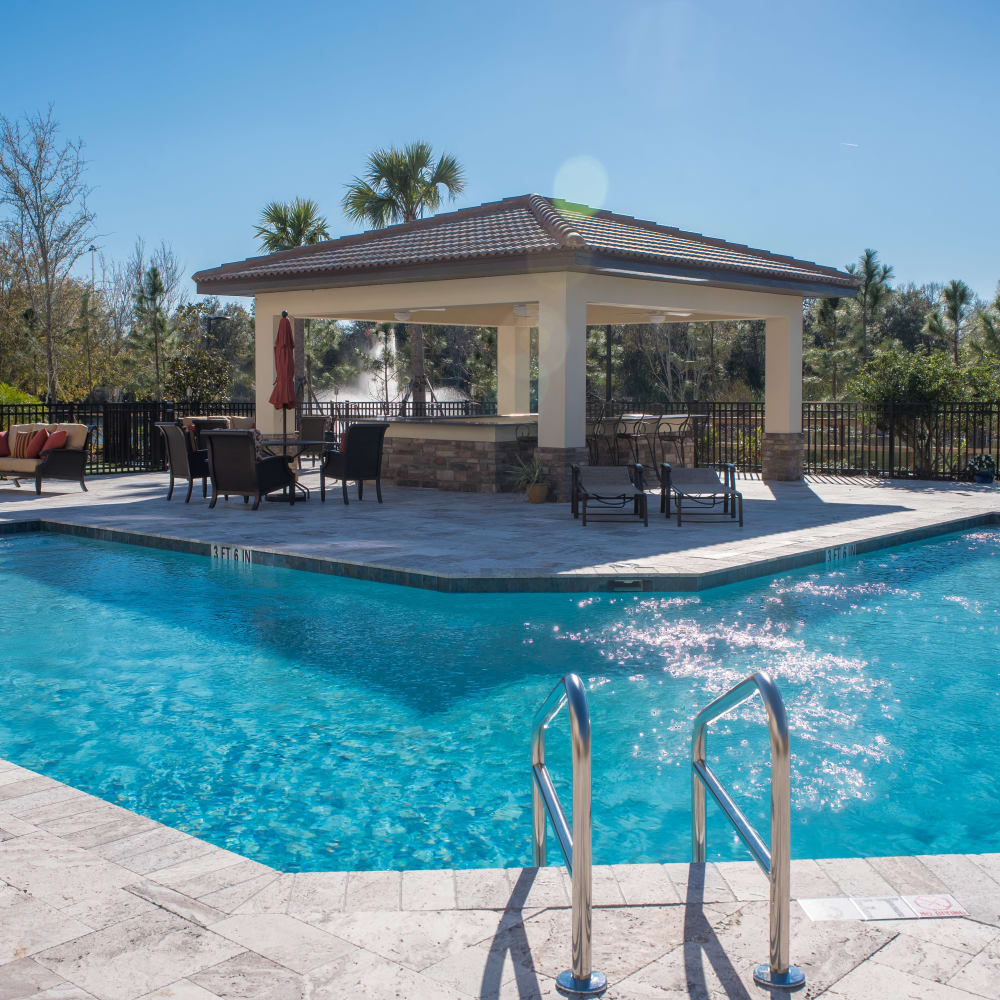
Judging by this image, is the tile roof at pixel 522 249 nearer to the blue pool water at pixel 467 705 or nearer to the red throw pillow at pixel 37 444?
the red throw pillow at pixel 37 444

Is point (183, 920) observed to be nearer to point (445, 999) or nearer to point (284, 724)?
→ point (445, 999)

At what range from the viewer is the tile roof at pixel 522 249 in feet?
44.7

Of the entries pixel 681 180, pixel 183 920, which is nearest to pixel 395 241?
pixel 183 920

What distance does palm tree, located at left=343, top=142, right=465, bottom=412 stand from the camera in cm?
2619

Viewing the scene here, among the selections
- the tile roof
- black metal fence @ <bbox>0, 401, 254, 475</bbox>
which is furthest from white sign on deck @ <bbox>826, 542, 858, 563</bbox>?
black metal fence @ <bbox>0, 401, 254, 475</bbox>

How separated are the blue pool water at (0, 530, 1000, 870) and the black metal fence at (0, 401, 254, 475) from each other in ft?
32.4

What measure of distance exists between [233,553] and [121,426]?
10585 mm

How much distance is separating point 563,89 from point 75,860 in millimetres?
20511

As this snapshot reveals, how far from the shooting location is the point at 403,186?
26234mm

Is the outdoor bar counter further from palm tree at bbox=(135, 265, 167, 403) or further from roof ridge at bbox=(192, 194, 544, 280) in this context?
palm tree at bbox=(135, 265, 167, 403)

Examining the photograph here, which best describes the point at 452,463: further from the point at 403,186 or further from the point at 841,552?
the point at 403,186

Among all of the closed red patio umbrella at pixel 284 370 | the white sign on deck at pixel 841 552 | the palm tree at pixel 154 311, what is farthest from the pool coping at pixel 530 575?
the palm tree at pixel 154 311

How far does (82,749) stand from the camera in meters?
5.40

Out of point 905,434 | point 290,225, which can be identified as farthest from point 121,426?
point 905,434
